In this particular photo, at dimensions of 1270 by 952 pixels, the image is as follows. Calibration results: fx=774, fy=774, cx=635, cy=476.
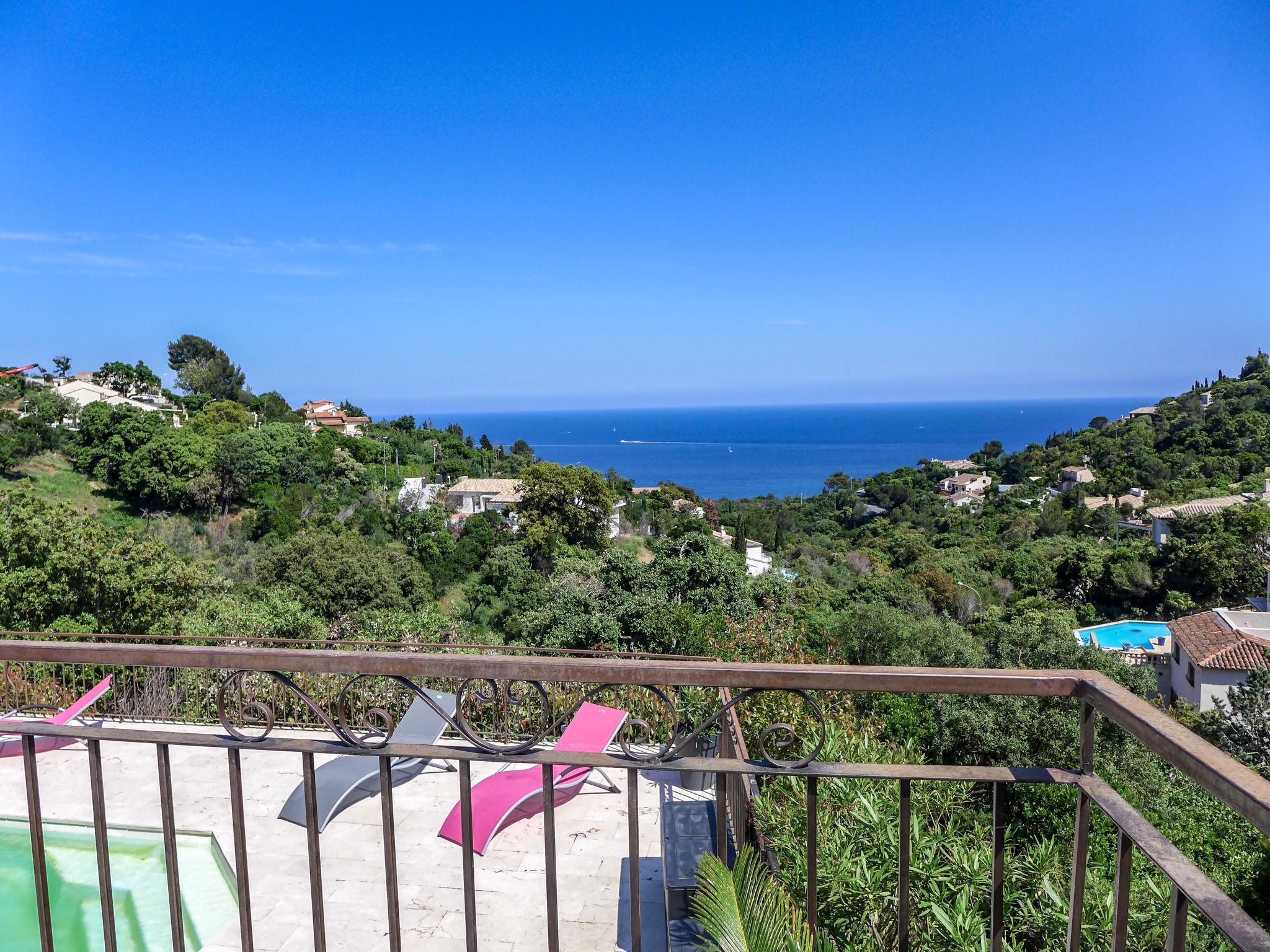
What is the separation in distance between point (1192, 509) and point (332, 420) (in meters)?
51.5

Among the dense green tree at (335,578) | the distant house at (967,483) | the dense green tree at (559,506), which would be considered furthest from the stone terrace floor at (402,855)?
the distant house at (967,483)

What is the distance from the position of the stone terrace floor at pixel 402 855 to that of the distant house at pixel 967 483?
207 ft

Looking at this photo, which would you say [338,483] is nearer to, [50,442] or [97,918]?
[50,442]

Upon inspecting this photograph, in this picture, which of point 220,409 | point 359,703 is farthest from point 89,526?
point 220,409

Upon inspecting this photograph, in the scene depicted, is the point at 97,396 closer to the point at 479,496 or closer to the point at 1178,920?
the point at 479,496

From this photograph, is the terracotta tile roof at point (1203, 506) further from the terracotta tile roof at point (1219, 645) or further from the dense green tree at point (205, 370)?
the dense green tree at point (205, 370)

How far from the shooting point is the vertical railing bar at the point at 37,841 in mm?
1538

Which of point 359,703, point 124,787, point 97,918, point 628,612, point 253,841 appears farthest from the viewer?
point 628,612

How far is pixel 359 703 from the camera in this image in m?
7.35

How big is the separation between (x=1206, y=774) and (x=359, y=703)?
7414 mm

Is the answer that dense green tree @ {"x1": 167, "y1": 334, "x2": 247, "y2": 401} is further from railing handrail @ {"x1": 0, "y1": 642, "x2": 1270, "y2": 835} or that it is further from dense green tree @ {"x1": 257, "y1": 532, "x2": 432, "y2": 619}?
railing handrail @ {"x1": 0, "y1": 642, "x2": 1270, "y2": 835}

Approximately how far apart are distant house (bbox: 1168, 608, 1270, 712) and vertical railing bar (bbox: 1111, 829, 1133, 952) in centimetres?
1754

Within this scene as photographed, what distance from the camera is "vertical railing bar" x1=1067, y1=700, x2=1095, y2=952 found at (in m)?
1.29

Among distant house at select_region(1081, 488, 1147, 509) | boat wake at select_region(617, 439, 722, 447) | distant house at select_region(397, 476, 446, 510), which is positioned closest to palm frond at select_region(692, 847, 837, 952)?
distant house at select_region(397, 476, 446, 510)
